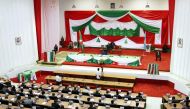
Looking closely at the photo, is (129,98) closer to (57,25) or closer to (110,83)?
(110,83)

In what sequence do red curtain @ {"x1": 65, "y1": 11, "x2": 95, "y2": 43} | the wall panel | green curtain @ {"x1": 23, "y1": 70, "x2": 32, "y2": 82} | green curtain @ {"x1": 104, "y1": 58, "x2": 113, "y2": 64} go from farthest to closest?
red curtain @ {"x1": 65, "y1": 11, "x2": 95, "y2": 43}
green curtain @ {"x1": 104, "y1": 58, "x2": 113, "y2": 64}
green curtain @ {"x1": 23, "y1": 70, "x2": 32, "y2": 82}
the wall panel

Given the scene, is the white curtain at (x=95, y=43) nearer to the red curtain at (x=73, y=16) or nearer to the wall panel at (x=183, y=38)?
the red curtain at (x=73, y=16)

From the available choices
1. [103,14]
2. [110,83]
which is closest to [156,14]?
[103,14]

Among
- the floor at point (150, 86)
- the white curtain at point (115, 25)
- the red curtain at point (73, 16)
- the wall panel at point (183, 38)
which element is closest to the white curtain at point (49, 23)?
the red curtain at point (73, 16)

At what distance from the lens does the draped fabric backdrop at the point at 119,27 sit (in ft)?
66.3

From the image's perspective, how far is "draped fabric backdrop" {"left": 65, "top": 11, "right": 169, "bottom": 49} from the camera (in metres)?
20.2

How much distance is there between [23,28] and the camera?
16.7 metres

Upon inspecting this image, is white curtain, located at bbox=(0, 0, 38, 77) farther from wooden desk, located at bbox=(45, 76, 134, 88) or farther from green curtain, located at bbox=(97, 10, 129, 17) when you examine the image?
green curtain, located at bbox=(97, 10, 129, 17)

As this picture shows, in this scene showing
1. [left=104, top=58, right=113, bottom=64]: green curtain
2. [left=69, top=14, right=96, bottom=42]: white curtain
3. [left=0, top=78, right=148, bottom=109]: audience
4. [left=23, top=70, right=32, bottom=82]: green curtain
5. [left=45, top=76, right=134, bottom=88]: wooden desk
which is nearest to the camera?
[left=0, top=78, right=148, bottom=109]: audience

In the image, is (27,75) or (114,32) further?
(114,32)

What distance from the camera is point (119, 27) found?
21.3m

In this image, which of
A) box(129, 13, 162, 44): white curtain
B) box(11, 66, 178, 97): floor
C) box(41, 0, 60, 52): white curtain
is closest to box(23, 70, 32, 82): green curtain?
box(11, 66, 178, 97): floor

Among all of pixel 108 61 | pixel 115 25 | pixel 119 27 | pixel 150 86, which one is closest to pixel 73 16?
pixel 115 25

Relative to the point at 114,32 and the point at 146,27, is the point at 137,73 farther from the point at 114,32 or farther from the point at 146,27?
the point at 114,32
